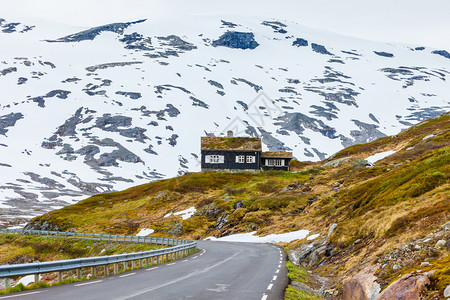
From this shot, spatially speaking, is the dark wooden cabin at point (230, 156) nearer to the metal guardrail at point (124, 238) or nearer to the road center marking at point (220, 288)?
the metal guardrail at point (124, 238)

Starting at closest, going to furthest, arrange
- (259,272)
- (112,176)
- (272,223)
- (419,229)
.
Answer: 1. (419,229)
2. (259,272)
3. (272,223)
4. (112,176)

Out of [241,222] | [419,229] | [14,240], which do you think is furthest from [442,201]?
[14,240]

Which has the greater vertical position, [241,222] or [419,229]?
[419,229]

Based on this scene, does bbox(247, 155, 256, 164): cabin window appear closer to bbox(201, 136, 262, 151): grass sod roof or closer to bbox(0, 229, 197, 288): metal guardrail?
bbox(201, 136, 262, 151): grass sod roof

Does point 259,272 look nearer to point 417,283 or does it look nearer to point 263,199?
point 417,283

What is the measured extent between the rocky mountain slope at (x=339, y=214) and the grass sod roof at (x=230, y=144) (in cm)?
760

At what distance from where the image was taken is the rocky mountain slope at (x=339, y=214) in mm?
13281

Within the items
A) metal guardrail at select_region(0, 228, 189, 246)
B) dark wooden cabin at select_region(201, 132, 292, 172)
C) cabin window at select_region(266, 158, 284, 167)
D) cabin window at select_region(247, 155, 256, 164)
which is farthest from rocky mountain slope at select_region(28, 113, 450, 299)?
cabin window at select_region(266, 158, 284, 167)

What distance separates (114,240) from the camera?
4716 cm

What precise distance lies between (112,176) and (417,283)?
18233cm

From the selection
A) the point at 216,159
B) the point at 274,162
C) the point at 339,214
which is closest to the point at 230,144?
the point at 216,159

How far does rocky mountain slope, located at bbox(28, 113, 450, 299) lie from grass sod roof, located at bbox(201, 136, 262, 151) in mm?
7595

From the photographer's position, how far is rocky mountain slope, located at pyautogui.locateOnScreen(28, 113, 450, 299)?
13.3 meters

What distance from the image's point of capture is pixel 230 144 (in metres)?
90.6
